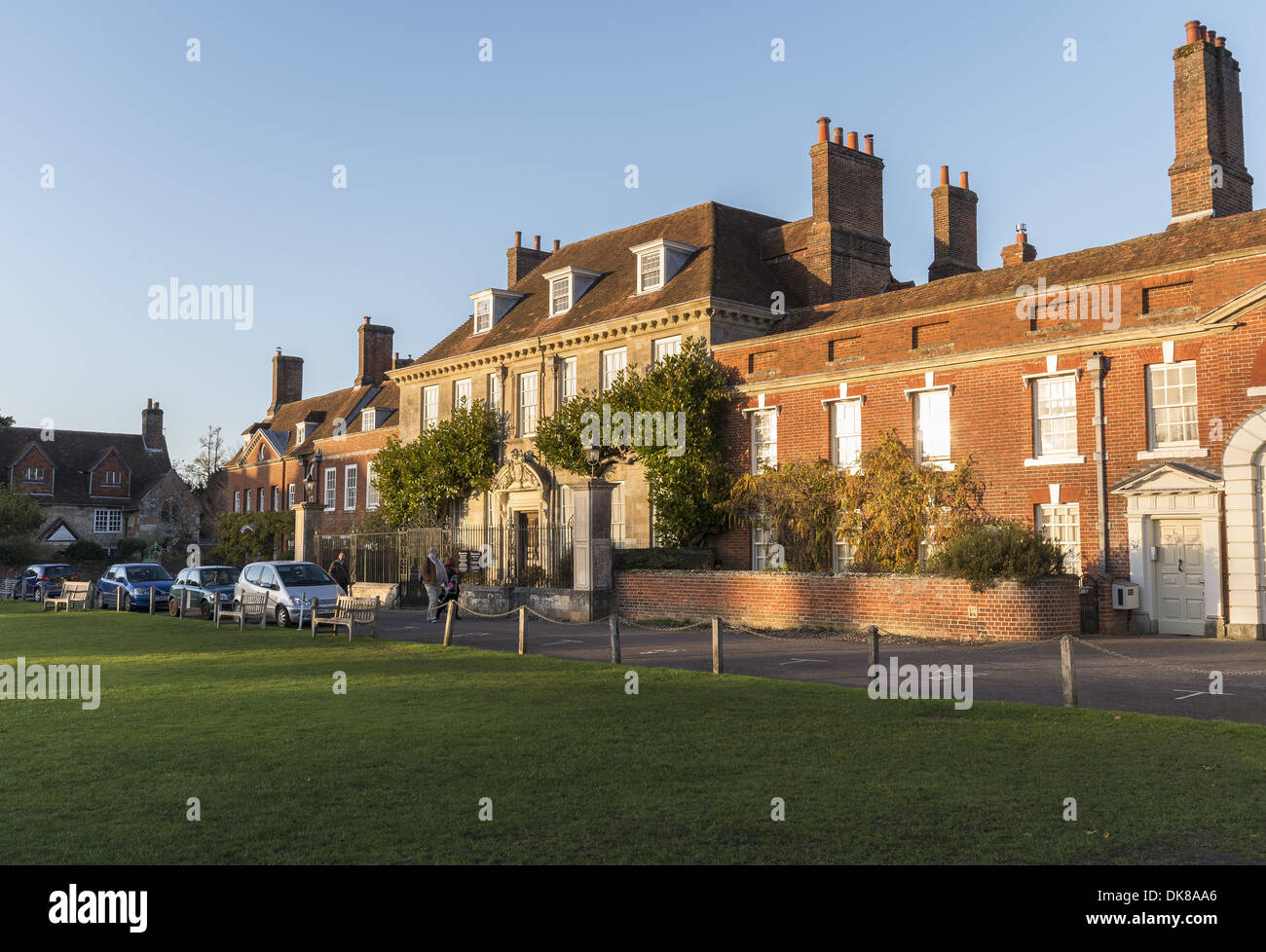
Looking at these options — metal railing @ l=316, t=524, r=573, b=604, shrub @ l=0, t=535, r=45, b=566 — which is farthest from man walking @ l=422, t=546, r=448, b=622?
shrub @ l=0, t=535, r=45, b=566

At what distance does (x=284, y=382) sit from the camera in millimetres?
61906

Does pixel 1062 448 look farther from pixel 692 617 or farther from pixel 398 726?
pixel 398 726

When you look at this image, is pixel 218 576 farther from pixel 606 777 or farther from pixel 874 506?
pixel 606 777

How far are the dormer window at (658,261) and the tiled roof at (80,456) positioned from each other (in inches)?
2023

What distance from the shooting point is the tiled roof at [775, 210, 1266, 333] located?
20844 millimetres

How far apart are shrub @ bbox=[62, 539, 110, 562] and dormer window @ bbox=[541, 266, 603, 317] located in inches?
1275

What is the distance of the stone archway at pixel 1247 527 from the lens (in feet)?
61.1

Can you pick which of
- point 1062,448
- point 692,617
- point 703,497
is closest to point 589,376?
point 703,497

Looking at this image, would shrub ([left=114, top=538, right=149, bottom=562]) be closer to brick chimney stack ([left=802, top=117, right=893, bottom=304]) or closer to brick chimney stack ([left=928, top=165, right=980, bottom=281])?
brick chimney stack ([left=802, top=117, right=893, bottom=304])

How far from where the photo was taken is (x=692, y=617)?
77.5ft

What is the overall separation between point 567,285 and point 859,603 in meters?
18.3

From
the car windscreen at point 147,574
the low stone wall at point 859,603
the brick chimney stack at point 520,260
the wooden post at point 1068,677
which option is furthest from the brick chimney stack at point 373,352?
the wooden post at point 1068,677

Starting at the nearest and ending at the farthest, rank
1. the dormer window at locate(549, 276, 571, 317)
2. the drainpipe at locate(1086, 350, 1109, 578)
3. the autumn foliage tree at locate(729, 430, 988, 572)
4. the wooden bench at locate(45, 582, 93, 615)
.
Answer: the drainpipe at locate(1086, 350, 1109, 578) → the autumn foliage tree at locate(729, 430, 988, 572) → the wooden bench at locate(45, 582, 93, 615) → the dormer window at locate(549, 276, 571, 317)

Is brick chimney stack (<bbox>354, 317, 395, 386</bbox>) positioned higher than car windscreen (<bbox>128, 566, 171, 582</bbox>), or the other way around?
brick chimney stack (<bbox>354, 317, 395, 386</bbox>)
